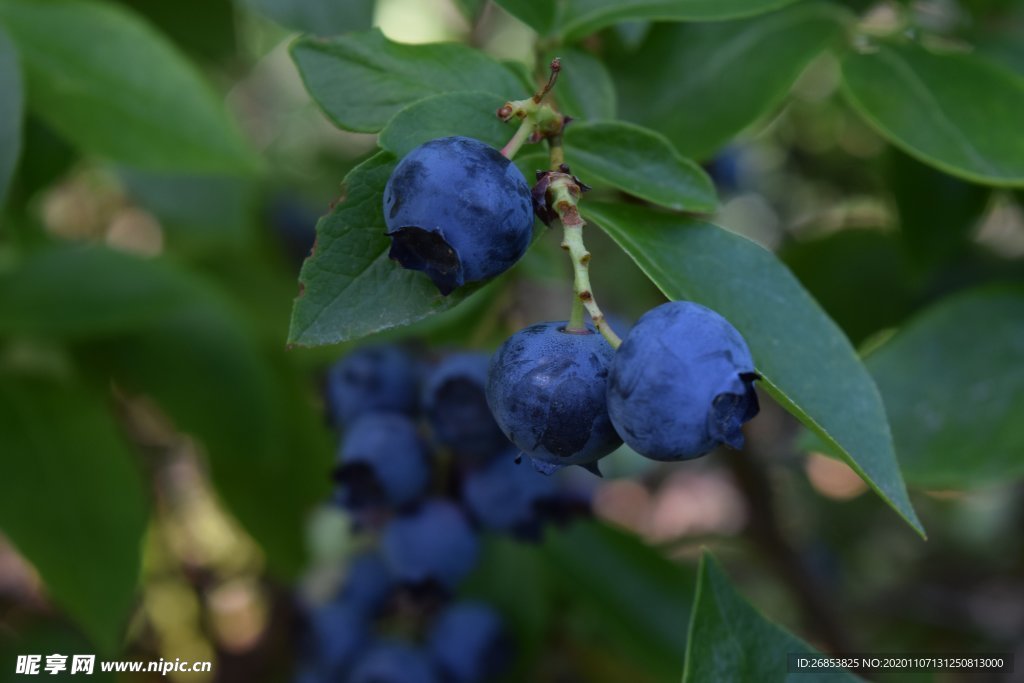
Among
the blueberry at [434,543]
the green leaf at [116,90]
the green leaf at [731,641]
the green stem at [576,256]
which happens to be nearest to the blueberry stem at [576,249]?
the green stem at [576,256]

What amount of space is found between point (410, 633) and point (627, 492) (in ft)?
5.50

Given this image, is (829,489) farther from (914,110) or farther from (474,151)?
(474,151)

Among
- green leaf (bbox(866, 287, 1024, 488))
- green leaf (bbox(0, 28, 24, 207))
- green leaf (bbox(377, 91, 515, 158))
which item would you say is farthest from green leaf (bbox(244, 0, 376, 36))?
green leaf (bbox(866, 287, 1024, 488))

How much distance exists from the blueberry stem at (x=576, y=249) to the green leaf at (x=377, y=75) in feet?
0.36

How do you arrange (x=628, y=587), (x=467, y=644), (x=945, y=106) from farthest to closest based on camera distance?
1. (x=628, y=587)
2. (x=467, y=644)
3. (x=945, y=106)

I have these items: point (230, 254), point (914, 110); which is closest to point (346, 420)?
point (914, 110)

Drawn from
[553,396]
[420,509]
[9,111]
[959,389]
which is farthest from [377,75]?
Result: [959,389]

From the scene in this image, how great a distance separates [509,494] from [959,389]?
1.61ft

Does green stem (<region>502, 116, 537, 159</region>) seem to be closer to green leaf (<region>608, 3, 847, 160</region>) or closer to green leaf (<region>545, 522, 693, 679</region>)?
green leaf (<region>608, 3, 847, 160</region>)

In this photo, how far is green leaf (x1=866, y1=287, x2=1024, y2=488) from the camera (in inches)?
37.2

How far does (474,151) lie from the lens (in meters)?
0.63

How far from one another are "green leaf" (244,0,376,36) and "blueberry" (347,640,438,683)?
2.52ft

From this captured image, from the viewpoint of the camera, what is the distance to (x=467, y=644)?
1180 mm

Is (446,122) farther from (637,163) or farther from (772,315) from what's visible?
(772,315)
